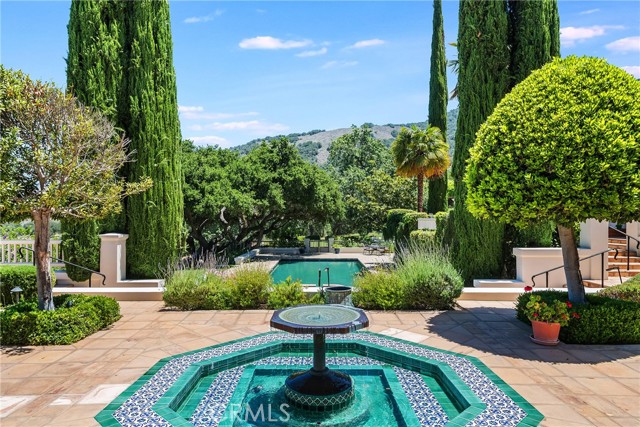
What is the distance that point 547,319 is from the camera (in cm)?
591

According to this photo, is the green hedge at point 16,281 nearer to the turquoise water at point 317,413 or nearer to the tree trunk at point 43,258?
the tree trunk at point 43,258

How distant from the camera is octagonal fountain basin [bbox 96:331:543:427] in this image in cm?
393

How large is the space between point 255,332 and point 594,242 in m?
8.99

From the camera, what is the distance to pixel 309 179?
21172mm

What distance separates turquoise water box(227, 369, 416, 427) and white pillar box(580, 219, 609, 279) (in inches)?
320

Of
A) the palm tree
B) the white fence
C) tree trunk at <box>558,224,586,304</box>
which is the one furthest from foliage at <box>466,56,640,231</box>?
the palm tree

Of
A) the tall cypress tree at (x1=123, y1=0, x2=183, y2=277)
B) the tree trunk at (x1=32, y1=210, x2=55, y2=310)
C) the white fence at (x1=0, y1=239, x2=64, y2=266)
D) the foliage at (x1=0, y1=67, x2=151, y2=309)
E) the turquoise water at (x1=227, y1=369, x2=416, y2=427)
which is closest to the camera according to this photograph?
the turquoise water at (x1=227, y1=369, x2=416, y2=427)

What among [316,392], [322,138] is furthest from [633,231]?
[322,138]

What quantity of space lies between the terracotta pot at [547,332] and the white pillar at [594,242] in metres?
5.49

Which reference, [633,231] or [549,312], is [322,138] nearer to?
[633,231]

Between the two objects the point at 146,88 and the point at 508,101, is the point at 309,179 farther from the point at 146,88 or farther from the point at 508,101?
the point at 508,101

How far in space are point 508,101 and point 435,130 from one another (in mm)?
14897

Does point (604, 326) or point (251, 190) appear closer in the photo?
point (604, 326)

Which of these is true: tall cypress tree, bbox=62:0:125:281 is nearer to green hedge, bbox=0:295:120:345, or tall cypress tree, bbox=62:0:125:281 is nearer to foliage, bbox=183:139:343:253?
green hedge, bbox=0:295:120:345
